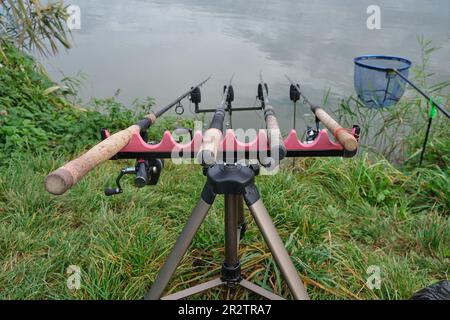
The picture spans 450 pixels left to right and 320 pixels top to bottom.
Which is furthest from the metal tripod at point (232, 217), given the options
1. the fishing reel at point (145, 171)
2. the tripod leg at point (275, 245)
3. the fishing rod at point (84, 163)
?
the fishing rod at point (84, 163)

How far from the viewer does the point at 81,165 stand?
3.13ft

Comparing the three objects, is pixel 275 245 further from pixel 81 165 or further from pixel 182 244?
pixel 81 165

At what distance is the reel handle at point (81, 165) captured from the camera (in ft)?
2.89

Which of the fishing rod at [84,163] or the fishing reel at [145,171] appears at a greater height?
the fishing rod at [84,163]

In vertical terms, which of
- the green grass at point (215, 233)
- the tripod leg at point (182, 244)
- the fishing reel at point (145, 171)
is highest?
the fishing reel at point (145, 171)

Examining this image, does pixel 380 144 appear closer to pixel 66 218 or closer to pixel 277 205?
Result: pixel 277 205

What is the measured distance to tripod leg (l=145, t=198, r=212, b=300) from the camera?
138 cm

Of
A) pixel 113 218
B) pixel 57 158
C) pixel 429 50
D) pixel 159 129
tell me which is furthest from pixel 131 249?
pixel 429 50

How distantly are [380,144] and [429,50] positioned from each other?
119 centimetres

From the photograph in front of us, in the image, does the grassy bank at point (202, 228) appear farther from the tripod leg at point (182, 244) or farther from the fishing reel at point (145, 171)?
the fishing reel at point (145, 171)

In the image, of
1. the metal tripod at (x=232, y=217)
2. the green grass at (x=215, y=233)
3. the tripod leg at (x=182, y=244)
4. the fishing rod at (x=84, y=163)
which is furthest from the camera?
the green grass at (x=215, y=233)

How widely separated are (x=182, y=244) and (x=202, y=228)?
3.69 ft

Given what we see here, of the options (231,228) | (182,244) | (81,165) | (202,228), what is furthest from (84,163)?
(202,228)

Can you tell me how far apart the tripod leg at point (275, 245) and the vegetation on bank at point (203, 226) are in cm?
67
